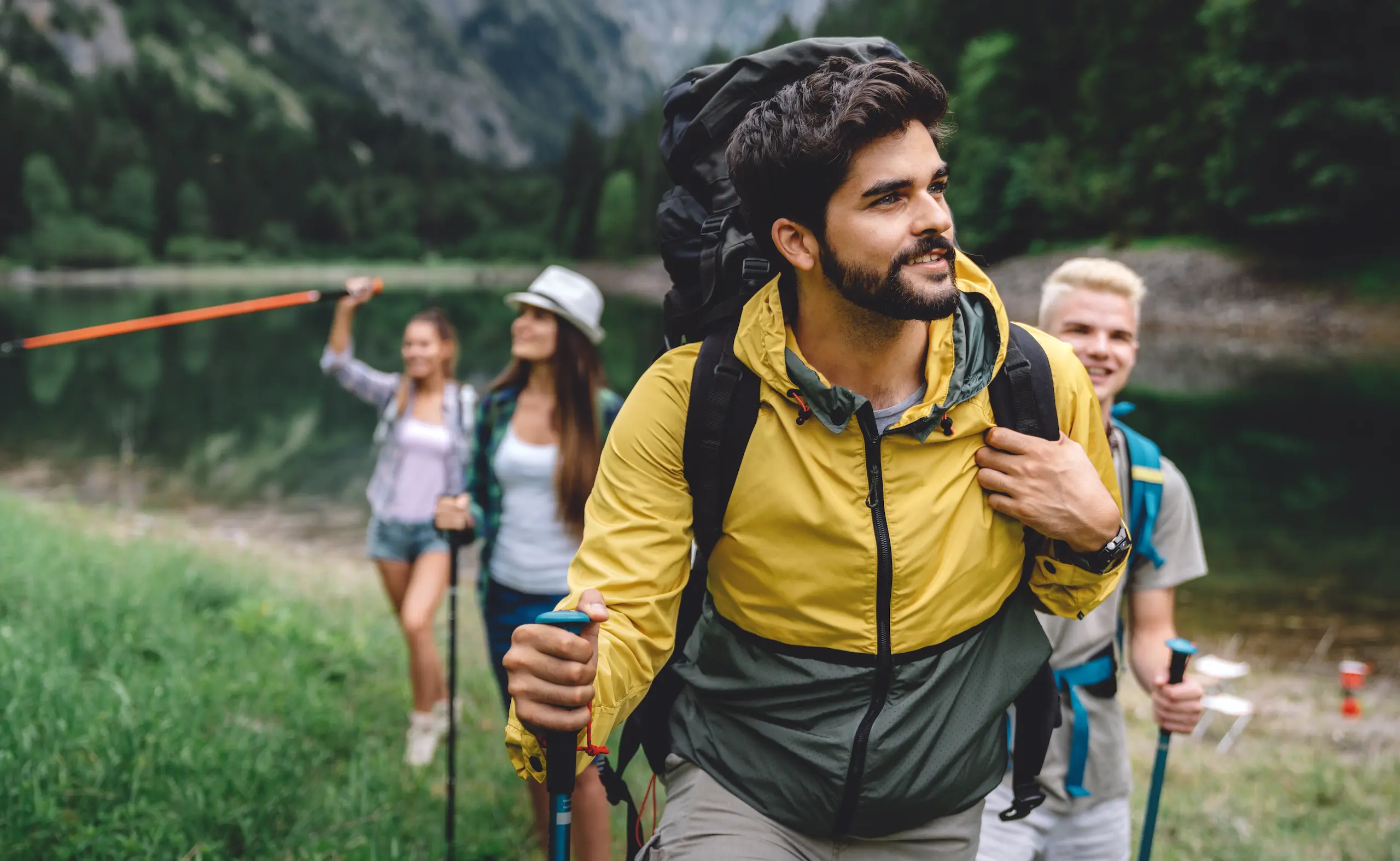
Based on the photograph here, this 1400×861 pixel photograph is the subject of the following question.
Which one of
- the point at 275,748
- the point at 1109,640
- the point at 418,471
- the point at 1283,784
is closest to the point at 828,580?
the point at 1109,640

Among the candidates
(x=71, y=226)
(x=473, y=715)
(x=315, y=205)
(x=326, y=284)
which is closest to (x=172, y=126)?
(x=315, y=205)

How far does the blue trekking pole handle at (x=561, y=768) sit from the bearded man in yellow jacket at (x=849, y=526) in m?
0.08

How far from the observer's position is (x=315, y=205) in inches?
5556

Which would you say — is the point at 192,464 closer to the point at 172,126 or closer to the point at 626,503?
the point at 626,503

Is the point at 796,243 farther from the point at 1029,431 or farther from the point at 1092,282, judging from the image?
the point at 1092,282

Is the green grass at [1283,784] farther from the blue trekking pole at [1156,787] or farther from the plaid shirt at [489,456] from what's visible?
the plaid shirt at [489,456]

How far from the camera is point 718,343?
97.6 inches

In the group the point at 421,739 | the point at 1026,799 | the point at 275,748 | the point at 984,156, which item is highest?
the point at 984,156

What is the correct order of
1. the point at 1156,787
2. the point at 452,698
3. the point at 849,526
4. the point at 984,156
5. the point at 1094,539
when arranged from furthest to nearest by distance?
the point at 984,156
the point at 452,698
the point at 1156,787
the point at 1094,539
the point at 849,526

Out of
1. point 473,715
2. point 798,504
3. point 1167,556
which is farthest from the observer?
point 473,715

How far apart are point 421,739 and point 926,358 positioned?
4.31 m

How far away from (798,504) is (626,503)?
0.40 metres

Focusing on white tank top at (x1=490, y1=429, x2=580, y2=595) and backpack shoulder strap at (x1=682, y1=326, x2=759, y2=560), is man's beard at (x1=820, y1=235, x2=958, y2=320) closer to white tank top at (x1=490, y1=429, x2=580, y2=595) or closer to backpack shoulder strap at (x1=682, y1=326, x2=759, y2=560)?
backpack shoulder strap at (x1=682, y1=326, x2=759, y2=560)

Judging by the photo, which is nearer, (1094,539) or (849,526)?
(849,526)
